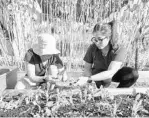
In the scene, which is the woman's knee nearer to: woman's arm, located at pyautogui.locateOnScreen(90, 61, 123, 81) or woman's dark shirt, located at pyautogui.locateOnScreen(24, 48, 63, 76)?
woman's arm, located at pyautogui.locateOnScreen(90, 61, 123, 81)

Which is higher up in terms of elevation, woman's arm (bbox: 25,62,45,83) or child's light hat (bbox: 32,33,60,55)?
child's light hat (bbox: 32,33,60,55)

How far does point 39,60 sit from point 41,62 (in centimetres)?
3

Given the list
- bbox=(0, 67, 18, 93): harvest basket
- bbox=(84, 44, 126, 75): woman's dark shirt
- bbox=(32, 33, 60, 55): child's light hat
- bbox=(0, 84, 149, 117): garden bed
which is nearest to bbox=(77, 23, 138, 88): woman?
bbox=(84, 44, 126, 75): woman's dark shirt

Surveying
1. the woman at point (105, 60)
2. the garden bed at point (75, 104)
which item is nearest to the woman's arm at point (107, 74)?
the woman at point (105, 60)

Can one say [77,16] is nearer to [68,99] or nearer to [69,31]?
[69,31]

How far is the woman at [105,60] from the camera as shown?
1.92 meters

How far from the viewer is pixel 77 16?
10.1ft

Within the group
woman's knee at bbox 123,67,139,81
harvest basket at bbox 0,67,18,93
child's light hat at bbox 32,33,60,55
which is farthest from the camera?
woman's knee at bbox 123,67,139,81

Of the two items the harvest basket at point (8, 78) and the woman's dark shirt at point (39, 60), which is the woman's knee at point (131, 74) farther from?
the harvest basket at point (8, 78)

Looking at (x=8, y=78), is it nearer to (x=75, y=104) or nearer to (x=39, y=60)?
(x=39, y=60)

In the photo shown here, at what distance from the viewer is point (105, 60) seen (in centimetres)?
216

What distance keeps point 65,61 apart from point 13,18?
34.7 inches

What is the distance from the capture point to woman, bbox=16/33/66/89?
6.63 feet

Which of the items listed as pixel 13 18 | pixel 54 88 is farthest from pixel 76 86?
pixel 13 18
